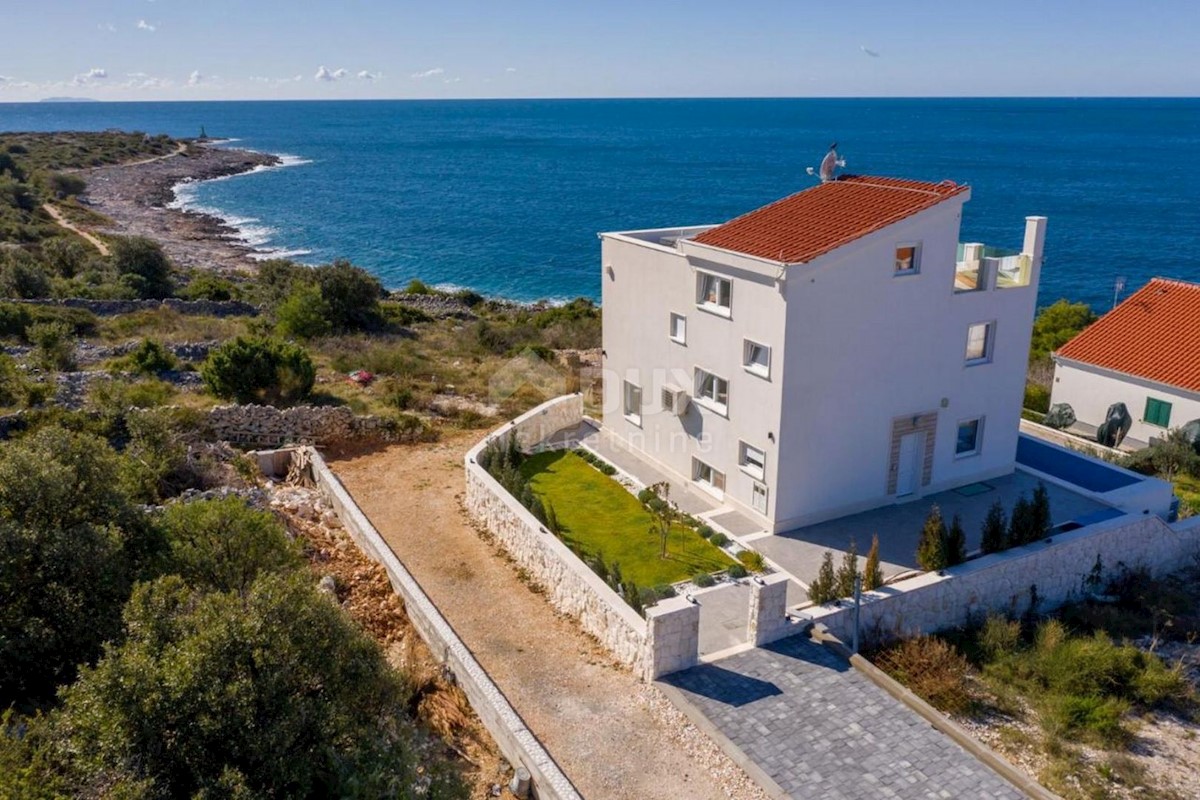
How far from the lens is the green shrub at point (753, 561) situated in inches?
678

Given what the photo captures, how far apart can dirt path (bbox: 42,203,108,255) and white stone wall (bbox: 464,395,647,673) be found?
5255 centimetres

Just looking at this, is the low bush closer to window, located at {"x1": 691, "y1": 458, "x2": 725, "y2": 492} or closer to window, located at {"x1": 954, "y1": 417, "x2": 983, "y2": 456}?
window, located at {"x1": 691, "y1": 458, "x2": 725, "y2": 492}

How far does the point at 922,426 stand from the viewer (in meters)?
19.7

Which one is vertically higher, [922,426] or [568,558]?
[922,426]

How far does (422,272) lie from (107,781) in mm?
69313

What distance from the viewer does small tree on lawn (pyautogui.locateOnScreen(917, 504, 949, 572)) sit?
1633 cm

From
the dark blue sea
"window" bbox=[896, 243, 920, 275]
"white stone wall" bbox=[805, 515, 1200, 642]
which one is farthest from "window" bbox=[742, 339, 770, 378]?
the dark blue sea

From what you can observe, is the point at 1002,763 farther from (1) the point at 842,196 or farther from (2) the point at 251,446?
(2) the point at 251,446

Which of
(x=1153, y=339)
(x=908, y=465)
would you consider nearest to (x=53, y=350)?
(x=908, y=465)

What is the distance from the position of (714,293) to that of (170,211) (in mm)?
95481

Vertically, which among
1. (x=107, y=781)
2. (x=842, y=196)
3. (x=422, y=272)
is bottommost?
(x=422, y=272)

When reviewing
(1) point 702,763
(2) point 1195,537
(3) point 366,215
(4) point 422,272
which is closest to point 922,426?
(2) point 1195,537

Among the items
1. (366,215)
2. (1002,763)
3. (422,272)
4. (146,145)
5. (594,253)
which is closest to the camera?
(1002,763)

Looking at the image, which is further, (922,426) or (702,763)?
(922,426)
